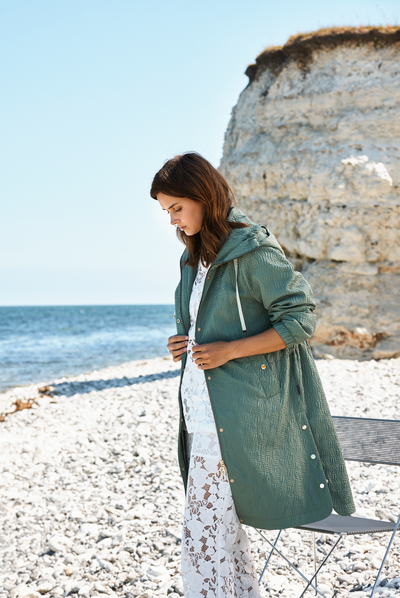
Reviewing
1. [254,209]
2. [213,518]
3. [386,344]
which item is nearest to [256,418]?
[213,518]

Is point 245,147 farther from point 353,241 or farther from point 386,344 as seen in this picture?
point 386,344

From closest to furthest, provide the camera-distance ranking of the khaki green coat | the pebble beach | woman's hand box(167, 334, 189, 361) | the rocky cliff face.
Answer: the khaki green coat → woman's hand box(167, 334, 189, 361) → the pebble beach → the rocky cliff face

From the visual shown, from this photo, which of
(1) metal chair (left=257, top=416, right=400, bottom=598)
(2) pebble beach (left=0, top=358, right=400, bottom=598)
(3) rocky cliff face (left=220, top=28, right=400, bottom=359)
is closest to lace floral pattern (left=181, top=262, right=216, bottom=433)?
(1) metal chair (left=257, top=416, right=400, bottom=598)

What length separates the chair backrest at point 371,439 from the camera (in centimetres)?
223

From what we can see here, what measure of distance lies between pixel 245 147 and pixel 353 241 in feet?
11.6

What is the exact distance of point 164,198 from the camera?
5.89ft

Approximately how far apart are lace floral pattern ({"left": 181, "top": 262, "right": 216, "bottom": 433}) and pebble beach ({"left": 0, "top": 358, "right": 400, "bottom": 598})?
138 centimetres

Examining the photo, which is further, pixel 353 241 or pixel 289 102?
pixel 289 102

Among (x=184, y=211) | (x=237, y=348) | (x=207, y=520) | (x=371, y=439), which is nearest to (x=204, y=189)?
(x=184, y=211)

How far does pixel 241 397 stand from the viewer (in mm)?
1649

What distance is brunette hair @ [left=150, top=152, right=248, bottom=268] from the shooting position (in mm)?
1737

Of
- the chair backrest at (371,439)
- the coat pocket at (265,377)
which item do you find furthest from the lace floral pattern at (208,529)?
the chair backrest at (371,439)

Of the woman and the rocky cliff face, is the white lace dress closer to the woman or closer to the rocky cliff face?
the woman

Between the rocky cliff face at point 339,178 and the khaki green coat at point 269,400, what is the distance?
7.82 m
